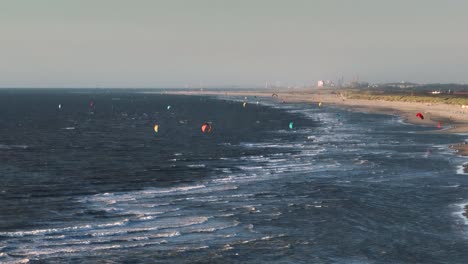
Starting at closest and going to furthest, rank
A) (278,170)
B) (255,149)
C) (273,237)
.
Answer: (273,237)
(278,170)
(255,149)

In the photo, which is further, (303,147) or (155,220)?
(303,147)

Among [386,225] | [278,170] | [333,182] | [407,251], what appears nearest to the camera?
[407,251]

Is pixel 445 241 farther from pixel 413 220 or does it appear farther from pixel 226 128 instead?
Answer: pixel 226 128

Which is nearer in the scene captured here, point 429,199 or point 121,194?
point 429,199

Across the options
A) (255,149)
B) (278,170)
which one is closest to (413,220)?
(278,170)

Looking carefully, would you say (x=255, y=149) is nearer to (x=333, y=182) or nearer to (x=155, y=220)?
(x=333, y=182)

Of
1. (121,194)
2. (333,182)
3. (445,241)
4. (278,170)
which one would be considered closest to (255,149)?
(278,170)
